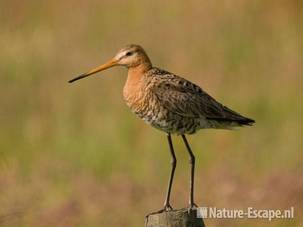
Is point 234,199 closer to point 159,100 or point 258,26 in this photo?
point 159,100

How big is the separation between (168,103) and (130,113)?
5.11 meters

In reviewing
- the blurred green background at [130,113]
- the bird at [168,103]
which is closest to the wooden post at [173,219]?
the bird at [168,103]

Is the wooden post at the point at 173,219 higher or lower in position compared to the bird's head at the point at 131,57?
lower

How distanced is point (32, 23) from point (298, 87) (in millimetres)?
4715

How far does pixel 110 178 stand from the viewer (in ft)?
44.2

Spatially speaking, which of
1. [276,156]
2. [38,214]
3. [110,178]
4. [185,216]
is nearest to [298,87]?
[276,156]

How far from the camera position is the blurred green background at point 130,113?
40.1 feet

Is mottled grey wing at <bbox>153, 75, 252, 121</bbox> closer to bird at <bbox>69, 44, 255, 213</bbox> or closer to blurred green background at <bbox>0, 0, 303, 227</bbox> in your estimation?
bird at <bbox>69, 44, 255, 213</bbox>

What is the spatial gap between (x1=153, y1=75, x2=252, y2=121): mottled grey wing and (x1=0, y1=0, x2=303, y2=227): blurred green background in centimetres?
121

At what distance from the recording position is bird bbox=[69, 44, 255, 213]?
32.4ft

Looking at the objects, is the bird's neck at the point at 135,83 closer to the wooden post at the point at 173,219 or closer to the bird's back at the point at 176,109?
the bird's back at the point at 176,109

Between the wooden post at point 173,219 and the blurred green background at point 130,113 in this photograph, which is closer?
the wooden post at point 173,219

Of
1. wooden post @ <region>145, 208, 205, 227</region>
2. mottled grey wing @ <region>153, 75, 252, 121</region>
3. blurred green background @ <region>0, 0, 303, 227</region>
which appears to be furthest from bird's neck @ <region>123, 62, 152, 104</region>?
wooden post @ <region>145, 208, 205, 227</region>

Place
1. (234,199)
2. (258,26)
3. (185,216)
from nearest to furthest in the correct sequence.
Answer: (185,216), (234,199), (258,26)
